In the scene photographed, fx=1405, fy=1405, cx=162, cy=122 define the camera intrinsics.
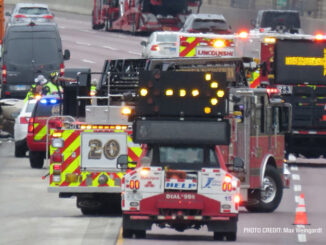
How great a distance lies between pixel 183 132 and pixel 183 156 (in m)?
0.34

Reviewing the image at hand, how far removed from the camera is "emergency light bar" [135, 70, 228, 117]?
19.6 metres

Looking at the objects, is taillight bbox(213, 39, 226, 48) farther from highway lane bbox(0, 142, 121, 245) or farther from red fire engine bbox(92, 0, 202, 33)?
red fire engine bbox(92, 0, 202, 33)

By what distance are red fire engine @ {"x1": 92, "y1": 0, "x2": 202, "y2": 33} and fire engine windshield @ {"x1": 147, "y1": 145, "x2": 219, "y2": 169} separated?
4477 cm

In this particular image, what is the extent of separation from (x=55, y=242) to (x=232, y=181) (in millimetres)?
2565

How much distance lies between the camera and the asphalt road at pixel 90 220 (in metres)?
19.6

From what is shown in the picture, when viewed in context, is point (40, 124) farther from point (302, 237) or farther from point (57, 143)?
point (302, 237)

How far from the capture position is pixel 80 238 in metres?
19.6

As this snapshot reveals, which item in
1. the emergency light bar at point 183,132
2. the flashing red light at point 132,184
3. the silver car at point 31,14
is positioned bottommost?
the silver car at point 31,14

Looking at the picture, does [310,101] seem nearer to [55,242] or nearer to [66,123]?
[66,123]

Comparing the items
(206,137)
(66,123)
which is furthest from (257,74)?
(206,137)

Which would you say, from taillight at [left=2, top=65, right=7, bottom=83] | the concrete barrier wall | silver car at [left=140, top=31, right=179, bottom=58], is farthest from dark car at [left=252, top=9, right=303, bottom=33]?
taillight at [left=2, top=65, right=7, bottom=83]

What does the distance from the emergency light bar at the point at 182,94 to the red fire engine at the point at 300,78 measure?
14267 millimetres

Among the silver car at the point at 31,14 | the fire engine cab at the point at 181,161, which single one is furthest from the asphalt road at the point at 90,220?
the silver car at the point at 31,14

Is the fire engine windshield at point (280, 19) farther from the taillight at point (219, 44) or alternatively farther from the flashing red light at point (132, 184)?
the flashing red light at point (132, 184)
